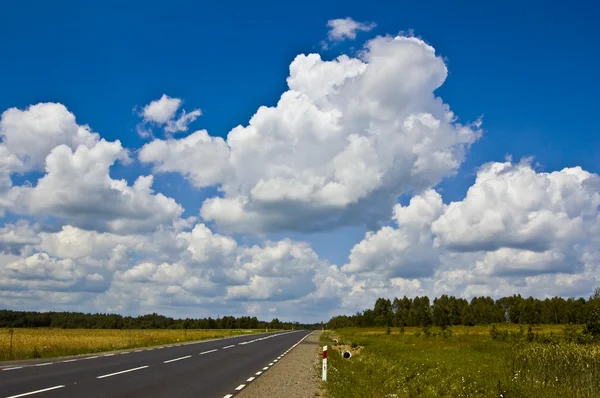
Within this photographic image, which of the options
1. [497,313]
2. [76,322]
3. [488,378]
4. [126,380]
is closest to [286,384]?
[126,380]

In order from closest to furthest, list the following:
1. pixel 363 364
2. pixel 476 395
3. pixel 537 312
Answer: pixel 476 395 → pixel 363 364 → pixel 537 312

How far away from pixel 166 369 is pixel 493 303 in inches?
7515

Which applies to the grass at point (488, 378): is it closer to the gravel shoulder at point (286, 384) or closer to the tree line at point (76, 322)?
the gravel shoulder at point (286, 384)

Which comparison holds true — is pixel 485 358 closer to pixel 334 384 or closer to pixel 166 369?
pixel 334 384

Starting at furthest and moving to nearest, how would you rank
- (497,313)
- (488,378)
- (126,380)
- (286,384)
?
(497,313), (488,378), (286,384), (126,380)

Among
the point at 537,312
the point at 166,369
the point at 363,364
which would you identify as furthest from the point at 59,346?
the point at 537,312

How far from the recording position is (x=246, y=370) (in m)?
23.2

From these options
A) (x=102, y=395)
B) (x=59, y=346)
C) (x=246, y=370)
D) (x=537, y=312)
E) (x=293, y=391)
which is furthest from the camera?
(x=537, y=312)

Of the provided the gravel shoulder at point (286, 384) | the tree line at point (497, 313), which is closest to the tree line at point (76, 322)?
the tree line at point (497, 313)

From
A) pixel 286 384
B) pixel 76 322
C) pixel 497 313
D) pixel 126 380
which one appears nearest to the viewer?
pixel 126 380

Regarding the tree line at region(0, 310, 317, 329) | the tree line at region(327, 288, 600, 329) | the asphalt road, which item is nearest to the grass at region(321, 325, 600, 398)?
the asphalt road

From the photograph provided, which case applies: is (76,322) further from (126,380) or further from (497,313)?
(126,380)

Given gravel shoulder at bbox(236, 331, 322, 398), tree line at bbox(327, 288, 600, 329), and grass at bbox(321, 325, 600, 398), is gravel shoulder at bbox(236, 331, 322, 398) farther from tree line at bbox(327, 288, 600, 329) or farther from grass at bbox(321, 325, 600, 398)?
tree line at bbox(327, 288, 600, 329)

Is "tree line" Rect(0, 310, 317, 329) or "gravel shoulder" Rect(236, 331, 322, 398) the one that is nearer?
"gravel shoulder" Rect(236, 331, 322, 398)
